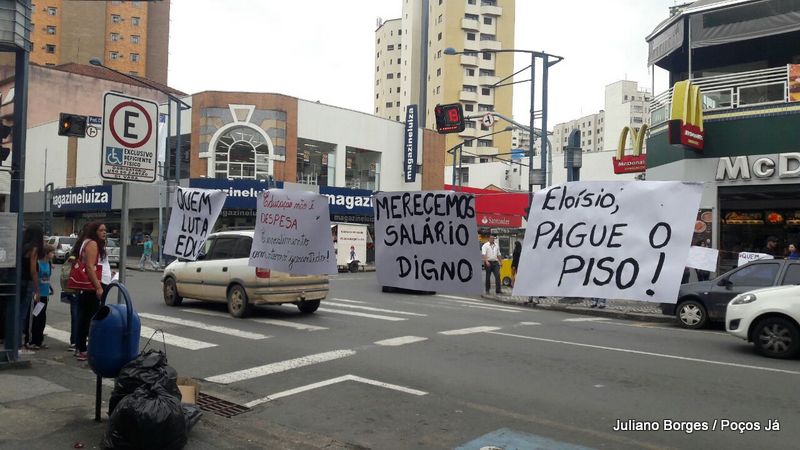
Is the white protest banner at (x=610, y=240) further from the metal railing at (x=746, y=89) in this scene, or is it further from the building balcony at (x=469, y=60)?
the building balcony at (x=469, y=60)

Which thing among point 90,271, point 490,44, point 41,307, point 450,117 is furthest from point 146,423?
point 490,44

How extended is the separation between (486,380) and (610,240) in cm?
398

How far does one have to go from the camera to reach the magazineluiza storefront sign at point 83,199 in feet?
132

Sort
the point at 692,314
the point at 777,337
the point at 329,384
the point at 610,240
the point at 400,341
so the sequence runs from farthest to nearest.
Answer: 1. the point at 692,314
2. the point at 400,341
3. the point at 777,337
4. the point at 329,384
5. the point at 610,240

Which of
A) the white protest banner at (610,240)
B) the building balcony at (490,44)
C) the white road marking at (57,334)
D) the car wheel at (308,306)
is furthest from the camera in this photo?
the building balcony at (490,44)

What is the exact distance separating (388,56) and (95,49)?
55.1 meters

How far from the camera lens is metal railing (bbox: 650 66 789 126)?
1833cm

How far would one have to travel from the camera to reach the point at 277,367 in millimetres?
8414

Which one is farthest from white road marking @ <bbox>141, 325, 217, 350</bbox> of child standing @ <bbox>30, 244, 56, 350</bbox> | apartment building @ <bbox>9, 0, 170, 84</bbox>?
apartment building @ <bbox>9, 0, 170, 84</bbox>

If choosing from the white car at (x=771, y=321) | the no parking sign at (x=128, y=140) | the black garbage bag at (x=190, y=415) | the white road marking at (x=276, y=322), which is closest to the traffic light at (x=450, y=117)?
the white road marking at (x=276, y=322)

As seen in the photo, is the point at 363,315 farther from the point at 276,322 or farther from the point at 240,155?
the point at 240,155

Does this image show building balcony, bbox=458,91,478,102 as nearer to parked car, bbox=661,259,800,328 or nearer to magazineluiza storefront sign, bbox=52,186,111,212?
magazineluiza storefront sign, bbox=52,186,111,212

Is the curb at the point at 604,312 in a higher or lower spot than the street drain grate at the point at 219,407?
higher

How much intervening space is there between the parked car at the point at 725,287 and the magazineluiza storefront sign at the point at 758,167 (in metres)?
6.49
